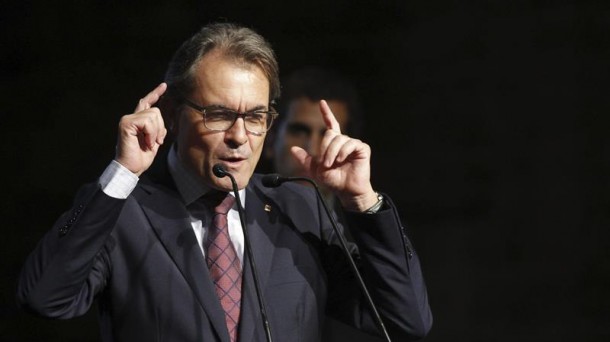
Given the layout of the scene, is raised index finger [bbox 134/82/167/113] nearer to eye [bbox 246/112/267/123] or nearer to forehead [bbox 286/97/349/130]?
eye [bbox 246/112/267/123]

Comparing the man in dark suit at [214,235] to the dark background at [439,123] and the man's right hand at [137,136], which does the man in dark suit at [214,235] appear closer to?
the man's right hand at [137,136]

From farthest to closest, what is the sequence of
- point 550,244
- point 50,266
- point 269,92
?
point 550,244, point 269,92, point 50,266

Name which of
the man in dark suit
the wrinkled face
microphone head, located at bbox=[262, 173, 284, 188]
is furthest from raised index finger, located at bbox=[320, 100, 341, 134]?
the wrinkled face

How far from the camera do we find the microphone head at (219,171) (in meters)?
1.89

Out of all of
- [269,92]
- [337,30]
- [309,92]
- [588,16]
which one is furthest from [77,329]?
[588,16]

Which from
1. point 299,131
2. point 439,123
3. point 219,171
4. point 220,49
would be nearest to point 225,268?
point 219,171

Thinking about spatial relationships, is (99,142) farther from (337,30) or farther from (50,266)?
(50,266)

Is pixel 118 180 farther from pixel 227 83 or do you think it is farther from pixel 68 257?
pixel 227 83

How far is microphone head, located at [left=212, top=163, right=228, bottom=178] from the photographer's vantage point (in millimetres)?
1889

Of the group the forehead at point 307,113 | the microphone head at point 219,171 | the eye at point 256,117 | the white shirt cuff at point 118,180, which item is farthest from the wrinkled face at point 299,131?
the white shirt cuff at point 118,180

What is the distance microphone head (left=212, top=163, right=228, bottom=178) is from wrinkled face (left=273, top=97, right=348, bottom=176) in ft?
3.86

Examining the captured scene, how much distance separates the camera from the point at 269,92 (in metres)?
2.12

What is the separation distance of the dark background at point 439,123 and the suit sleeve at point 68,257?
1.59 meters

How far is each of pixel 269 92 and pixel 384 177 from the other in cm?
162
